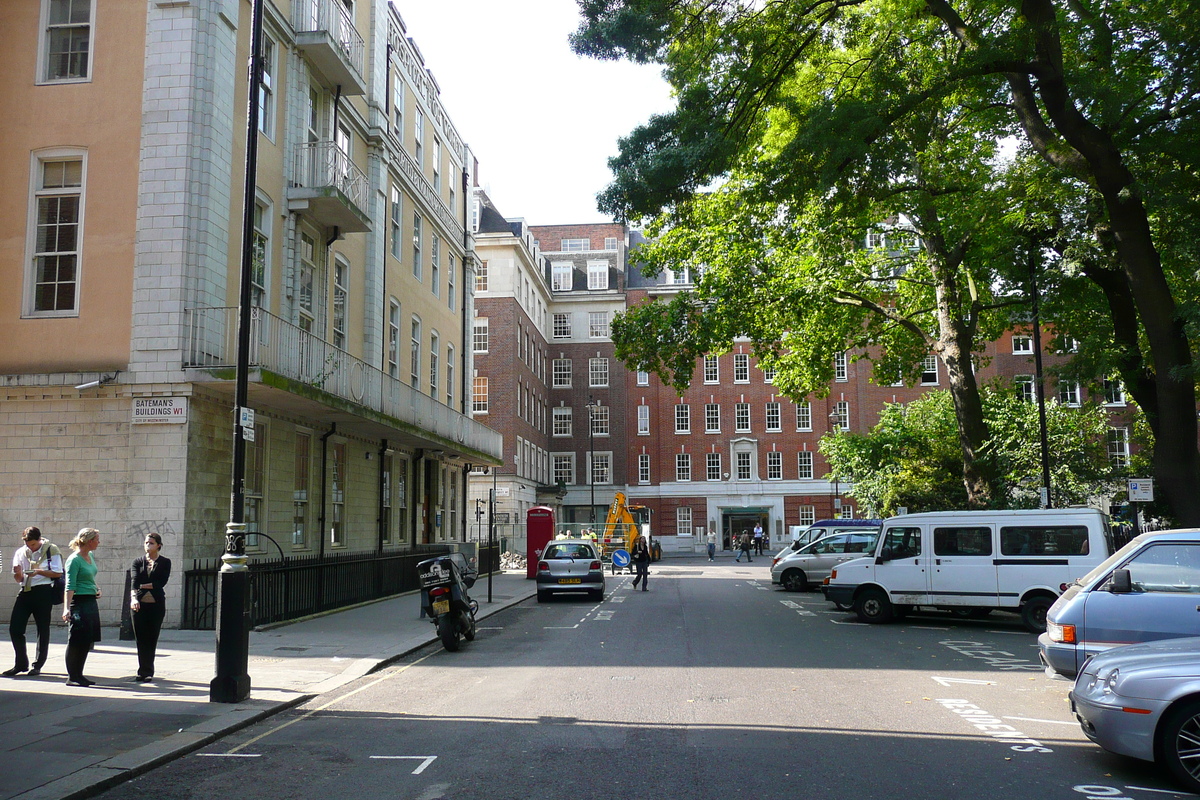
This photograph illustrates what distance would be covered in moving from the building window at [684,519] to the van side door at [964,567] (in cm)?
4753

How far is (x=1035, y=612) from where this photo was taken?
16.3m

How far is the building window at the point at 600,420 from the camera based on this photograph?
6625cm

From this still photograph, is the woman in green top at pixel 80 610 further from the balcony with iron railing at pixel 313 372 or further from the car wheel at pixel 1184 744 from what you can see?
the car wheel at pixel 1184 744

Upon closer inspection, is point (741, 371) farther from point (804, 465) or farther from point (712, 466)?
point (804, 465)

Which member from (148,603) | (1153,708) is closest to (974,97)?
(1153,708)

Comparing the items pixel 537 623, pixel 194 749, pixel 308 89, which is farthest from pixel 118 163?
pixel 194 749

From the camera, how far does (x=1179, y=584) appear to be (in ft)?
29.4

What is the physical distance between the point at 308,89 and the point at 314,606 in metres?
11.3

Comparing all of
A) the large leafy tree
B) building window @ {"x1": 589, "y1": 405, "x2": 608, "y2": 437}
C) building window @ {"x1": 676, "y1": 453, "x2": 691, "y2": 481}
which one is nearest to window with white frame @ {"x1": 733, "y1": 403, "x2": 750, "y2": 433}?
building window @ {"x1": 676, "y1": 453, "x2": 691, "y2": 481}

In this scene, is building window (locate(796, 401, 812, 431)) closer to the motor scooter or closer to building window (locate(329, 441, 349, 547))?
building window (locate(329, 441, 349, 547))

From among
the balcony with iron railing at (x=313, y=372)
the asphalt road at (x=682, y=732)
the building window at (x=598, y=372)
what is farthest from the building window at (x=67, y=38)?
the building window at (x=598, y=372)

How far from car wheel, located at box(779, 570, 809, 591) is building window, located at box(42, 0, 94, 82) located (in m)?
21.0

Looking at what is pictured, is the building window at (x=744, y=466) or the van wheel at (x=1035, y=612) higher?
the building window at (x=744, y=466)

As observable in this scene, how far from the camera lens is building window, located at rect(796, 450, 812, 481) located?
63469mm
